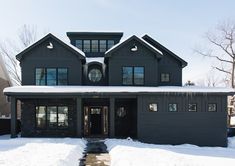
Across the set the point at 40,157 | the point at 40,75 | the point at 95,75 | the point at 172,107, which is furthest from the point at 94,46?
the point at 40,157

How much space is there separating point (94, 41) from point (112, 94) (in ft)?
20.3

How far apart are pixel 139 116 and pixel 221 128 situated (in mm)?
5241

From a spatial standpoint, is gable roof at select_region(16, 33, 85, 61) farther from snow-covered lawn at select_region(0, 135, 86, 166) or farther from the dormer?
snow-covered lawn at select_region(0, 135, 86, 166)

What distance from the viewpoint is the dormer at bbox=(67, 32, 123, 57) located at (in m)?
24.0

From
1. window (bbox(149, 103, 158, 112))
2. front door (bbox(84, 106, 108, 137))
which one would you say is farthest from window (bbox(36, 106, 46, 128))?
window (bbox(149, 103, 158, 112))

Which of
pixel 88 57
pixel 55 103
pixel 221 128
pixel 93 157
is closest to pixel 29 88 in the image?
pixel 55 103

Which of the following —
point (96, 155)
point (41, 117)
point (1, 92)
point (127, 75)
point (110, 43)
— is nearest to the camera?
point (96, 155)

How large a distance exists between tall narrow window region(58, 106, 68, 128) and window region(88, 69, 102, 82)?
2823 millimetres

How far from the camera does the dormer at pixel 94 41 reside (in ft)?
78.7

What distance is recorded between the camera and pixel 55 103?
21328 mm

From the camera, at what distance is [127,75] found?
70.6 feet

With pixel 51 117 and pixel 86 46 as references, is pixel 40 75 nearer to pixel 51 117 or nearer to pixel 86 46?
pixel 51 117

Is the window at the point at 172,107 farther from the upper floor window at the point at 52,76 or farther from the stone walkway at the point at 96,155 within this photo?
the upper floor window at the point at 52,76

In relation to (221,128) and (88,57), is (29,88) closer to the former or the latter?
(88,57)
